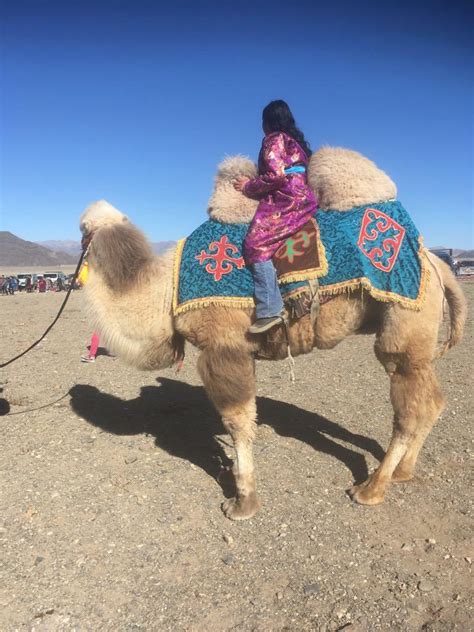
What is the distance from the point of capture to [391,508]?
3.73 m

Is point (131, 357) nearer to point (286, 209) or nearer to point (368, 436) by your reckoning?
point (286, 209)

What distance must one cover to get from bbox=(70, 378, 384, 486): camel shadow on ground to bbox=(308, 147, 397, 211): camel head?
2277 mm

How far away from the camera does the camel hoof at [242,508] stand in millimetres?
3645

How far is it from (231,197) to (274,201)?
0.40m

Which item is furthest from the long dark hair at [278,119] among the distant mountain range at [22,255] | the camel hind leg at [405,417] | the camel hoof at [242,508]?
the distant mountain range at [22,255]

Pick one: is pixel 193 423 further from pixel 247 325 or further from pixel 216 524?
pixel 247 325

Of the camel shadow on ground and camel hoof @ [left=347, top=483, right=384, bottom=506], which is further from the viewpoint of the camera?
the camel shadow on ground

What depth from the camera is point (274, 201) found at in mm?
3750

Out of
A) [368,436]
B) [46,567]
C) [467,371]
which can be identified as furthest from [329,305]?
[467,371]

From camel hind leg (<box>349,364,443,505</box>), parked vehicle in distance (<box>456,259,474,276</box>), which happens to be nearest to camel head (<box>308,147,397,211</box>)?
camel hind leg (<box>349,364,443,505</box>)

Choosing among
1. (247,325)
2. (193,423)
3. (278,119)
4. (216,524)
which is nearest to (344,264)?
(247,325)

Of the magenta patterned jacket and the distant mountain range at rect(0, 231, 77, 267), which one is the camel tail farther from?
the distant mountain range at rect(0, 231, 77, 267)

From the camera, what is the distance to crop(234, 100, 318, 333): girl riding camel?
3.59 metres

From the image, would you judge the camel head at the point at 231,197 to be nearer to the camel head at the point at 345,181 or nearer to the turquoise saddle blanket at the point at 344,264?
the turquoise saddle blanket at the point at 344,264
